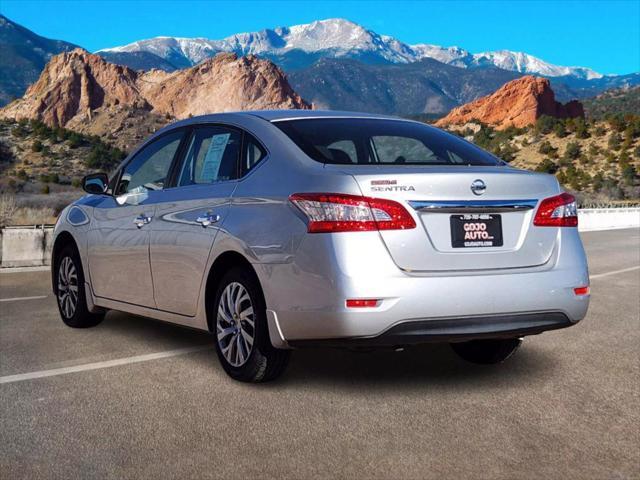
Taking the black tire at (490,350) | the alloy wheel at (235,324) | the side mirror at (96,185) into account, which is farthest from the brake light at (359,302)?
the side mirror at (96,185)

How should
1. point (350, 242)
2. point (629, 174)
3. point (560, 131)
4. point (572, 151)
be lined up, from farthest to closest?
point (560, 131) → point (572, 151) → point (629, 174) → point (350, 242)

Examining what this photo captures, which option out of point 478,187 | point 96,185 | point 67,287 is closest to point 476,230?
point 478,187

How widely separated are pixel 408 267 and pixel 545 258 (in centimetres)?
96

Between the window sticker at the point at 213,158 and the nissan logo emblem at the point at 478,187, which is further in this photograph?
the window sticker at the point at 213,158

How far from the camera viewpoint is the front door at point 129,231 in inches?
258

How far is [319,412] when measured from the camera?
191 inches

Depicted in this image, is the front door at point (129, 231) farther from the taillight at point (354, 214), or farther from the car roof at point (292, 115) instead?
Answer: the taillight at point (354, 214)

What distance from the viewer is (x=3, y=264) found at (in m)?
13.8

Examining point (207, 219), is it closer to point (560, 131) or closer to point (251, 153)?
point (251, 153)

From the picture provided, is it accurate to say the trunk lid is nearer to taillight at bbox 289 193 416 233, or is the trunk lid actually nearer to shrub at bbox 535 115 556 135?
taillight at bbox 289 193 416 233

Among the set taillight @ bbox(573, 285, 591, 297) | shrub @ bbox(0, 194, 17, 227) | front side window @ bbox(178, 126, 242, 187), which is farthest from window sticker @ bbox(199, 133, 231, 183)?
shrub @ bbox(0, 194, 17, 227)

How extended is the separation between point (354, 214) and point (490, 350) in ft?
6.45

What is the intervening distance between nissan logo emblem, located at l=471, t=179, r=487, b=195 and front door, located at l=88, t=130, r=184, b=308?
98.5 inches

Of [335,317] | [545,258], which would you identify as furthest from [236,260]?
[545,258]
